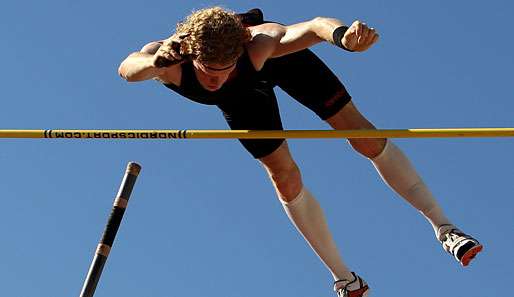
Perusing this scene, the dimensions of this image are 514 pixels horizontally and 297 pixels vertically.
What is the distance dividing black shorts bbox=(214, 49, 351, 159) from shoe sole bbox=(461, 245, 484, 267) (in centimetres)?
167

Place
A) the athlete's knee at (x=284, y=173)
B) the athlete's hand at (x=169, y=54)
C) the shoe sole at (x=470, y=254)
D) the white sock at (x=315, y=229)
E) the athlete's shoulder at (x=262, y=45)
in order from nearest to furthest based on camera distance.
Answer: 1. the athlete's hand at (x=169, y=54)
2. the athlete's shoulder at (x=262, y=45)
3. the shoe sole at (x=470, y=254)
4. the athlete's knee at (x=284, y=173)
5. the white sock at (x=315, y=229)

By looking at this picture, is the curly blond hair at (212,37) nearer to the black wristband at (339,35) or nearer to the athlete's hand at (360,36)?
the black wristband at (339,35)

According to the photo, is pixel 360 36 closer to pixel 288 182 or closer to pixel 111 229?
pixel 288 182

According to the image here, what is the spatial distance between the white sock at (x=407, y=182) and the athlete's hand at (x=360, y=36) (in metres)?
2.01

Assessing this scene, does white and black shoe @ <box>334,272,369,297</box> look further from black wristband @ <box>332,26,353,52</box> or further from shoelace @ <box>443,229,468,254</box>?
black wristband @ <box>332,26,353,52</box>

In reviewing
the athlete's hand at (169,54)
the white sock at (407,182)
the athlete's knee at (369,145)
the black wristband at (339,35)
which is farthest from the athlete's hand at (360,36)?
the white sock at (407,182)

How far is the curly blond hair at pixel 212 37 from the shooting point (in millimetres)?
11180

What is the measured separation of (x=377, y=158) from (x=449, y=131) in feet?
2.96

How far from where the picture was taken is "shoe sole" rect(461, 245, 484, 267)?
38.7ft

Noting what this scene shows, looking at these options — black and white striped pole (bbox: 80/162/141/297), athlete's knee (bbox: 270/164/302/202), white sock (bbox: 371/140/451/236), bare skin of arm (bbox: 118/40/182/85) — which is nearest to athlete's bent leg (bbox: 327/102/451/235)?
white sock (bbox: 371/140/451/236)

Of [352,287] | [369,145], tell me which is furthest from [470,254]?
[369,145]

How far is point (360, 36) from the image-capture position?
10.4m

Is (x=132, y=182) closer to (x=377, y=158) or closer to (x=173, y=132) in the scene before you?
(x=173, y=132)

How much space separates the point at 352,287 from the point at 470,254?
1.19 m
